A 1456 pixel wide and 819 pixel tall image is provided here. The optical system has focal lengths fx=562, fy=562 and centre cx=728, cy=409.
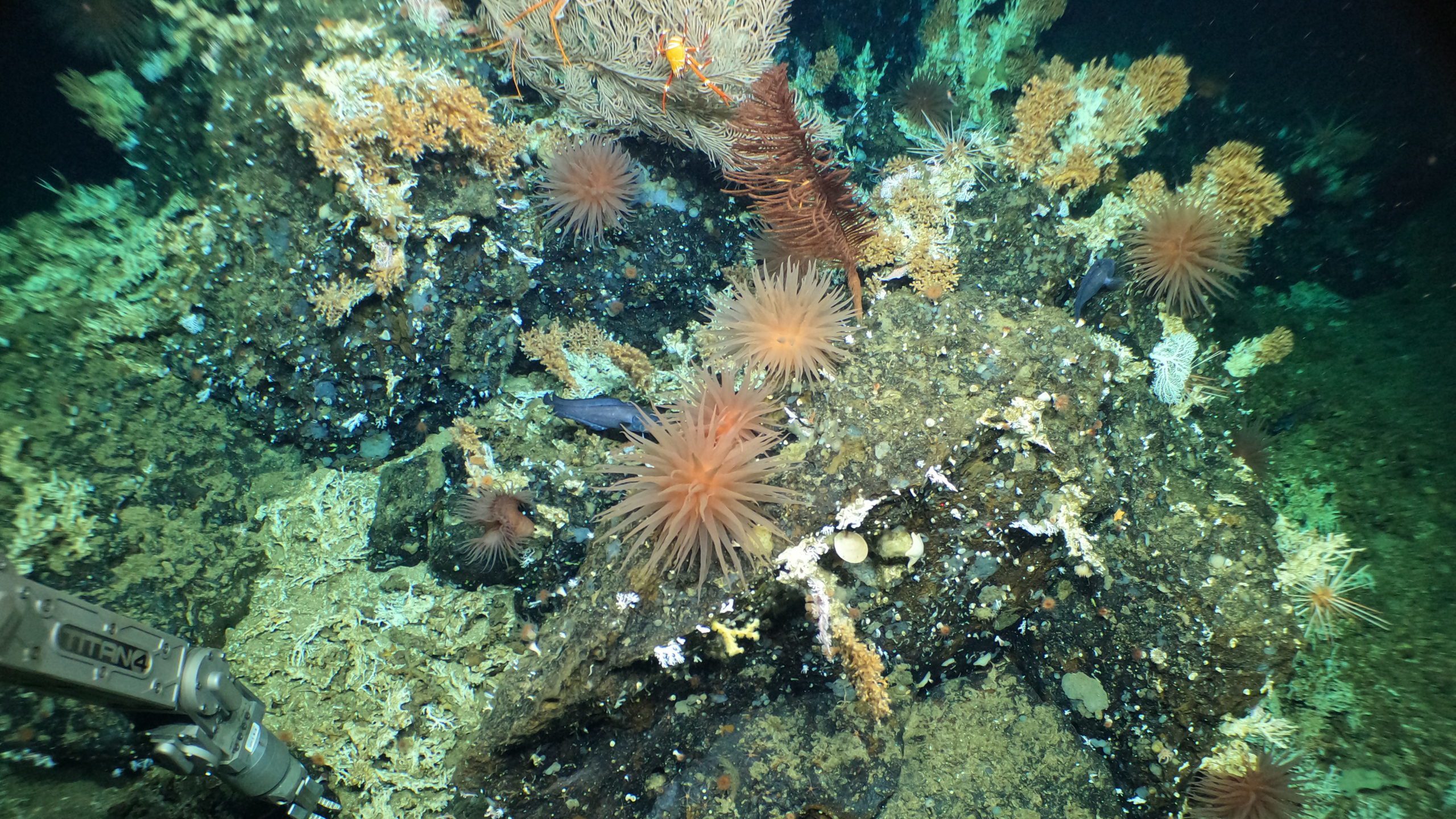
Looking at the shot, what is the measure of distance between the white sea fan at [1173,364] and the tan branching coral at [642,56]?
9.79 ft

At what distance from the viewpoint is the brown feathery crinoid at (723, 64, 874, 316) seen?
2.77 m

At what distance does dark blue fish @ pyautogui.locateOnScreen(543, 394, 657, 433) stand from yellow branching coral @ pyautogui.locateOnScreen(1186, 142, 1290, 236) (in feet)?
12.5

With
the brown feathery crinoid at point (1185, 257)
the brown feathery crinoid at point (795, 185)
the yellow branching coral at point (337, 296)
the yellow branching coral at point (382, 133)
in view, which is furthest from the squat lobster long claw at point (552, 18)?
the brown feathery crinoid at point (1185, 257)

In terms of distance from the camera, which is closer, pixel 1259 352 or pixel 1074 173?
pixel 1259 352

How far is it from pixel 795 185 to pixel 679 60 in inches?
47.3

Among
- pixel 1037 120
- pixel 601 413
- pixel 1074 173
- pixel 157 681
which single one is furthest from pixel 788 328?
pixel 157 681

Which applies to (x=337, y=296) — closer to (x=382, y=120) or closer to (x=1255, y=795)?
(x=382, y=120)

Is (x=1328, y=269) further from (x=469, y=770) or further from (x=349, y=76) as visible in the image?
(x=349, y=76)

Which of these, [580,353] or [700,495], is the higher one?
[580,353]

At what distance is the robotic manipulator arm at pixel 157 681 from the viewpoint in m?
1.62

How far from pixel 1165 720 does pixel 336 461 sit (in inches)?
192

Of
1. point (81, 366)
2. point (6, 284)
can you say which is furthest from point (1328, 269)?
point (6, 284)

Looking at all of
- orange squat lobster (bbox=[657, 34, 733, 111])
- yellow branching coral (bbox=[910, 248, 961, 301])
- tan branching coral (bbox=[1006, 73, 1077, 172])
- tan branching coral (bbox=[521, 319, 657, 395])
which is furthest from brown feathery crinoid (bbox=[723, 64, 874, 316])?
tan branching coral (bbox=[1006, 73, 1077, 172])

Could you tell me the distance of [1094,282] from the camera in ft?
11.3
